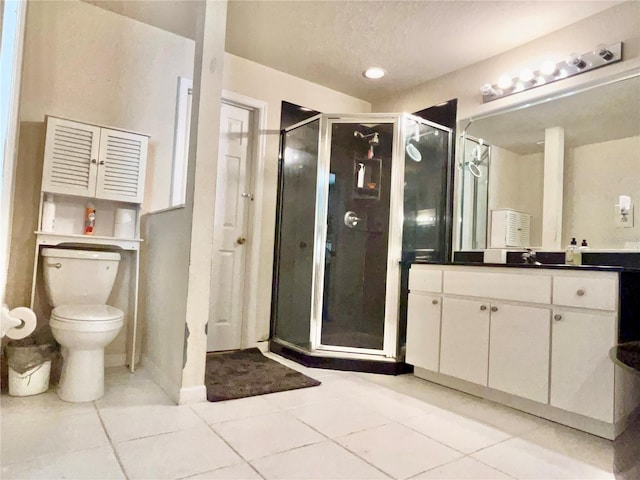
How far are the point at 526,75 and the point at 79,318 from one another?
2.99 m

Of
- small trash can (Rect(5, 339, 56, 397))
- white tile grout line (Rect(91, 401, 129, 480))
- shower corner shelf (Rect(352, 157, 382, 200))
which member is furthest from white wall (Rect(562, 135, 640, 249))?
small trash can (Rect(5, 339, 56, 397))

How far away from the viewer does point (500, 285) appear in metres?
2.10

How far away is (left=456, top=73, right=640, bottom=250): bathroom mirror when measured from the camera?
7.13 feet

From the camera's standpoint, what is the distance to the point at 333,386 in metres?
2.32

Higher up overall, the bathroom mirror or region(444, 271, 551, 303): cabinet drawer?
the bathroom mirror

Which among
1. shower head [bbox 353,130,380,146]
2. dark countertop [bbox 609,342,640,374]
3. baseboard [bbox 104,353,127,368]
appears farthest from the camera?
shower head [bbox 353,130,380,146]

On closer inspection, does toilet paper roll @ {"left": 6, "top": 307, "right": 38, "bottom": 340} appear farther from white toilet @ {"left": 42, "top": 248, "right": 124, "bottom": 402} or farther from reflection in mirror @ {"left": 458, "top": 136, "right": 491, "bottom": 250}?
reflection in mirror @ {"left": 458, "top": 136, "right": 491, "bottom": 250}

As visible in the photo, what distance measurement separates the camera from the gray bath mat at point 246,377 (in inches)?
83.7

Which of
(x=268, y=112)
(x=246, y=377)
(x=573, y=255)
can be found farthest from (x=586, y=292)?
(x=268, y=112)

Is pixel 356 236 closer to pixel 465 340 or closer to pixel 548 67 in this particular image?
pixel 465 340

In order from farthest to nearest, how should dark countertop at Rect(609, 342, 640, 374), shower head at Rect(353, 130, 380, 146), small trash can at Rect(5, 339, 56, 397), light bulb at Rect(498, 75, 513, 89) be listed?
shower head at Rect(353, 130, 380, 146)
light bulb at Rect(498, 75, 513, 89)
small trash can at Rect(5, 339, 56, 397)
dark countertop at Rect(609, 342, 640, 374)

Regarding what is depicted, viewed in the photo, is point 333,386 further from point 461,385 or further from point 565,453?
point 565,453

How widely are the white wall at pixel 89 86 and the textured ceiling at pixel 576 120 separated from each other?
7.52ft

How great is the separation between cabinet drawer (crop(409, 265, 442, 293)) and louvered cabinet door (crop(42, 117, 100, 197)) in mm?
2059
